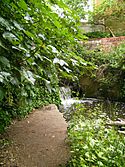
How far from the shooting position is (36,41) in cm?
204

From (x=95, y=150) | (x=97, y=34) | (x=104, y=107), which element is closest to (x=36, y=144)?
(x=95, y=150)

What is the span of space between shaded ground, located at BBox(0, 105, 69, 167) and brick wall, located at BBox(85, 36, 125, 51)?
623cm

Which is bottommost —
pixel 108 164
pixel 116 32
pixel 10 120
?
pixel 108 164

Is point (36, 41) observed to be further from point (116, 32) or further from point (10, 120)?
point (116, 32)

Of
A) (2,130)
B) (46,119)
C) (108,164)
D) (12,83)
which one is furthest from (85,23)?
(12,83)

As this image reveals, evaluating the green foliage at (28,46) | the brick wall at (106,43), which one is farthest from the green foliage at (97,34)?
the green foliage at (28,46)

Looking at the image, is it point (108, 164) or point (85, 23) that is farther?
point (85, 23)

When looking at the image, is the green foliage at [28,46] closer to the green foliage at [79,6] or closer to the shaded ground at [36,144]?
the shaded ground at [36,144]

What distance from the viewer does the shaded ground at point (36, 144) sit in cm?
333

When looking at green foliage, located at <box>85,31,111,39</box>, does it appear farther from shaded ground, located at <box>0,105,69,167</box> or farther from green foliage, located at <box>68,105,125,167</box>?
green foliage, located at <box>68,105,125,167</box>

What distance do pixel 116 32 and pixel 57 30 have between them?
41.0 feet

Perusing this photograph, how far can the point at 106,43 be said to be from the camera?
11.2m

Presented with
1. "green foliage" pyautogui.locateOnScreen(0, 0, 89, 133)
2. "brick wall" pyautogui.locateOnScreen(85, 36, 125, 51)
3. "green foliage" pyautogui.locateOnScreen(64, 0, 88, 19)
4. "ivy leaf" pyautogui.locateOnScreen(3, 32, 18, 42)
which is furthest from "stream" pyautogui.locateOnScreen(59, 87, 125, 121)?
"ivy leaf" pyautogui.locateOnScreen(3, 32, 18, 42)

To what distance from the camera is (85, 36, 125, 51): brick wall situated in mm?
11062
